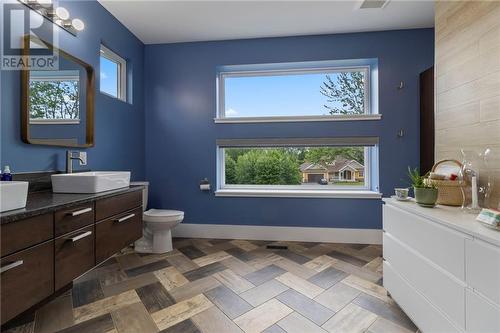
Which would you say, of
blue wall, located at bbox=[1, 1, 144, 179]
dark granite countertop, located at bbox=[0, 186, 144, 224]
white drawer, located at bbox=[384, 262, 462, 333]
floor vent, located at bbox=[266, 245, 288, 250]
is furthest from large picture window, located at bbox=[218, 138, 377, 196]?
dark granite countertop, located at bbox=[0, 186, 144, 224]

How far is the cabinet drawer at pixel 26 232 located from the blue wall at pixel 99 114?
68cm

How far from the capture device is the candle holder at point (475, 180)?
1370 millimetres

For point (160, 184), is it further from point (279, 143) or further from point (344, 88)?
point (344, 88)

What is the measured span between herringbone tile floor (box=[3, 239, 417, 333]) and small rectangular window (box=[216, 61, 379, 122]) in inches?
65.3

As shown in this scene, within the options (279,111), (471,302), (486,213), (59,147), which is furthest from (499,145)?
(59,147)

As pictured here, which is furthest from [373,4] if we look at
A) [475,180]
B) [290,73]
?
[475,180]

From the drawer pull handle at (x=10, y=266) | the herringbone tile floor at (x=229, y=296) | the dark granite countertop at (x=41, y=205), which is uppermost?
the dark granite countertop at (x=41, y=205)

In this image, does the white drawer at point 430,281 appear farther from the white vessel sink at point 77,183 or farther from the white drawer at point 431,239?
the white vessel sink at point 77,183

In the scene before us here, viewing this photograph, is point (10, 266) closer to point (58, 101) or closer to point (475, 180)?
point (58, 101)

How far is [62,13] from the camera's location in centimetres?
183

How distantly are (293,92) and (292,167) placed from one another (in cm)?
98

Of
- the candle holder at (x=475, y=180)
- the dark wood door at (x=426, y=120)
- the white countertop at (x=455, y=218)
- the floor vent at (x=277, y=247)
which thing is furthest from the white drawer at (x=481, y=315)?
the dark wood door at (x=426, y=120)

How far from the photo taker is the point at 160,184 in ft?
10.3

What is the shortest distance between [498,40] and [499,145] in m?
0.58
